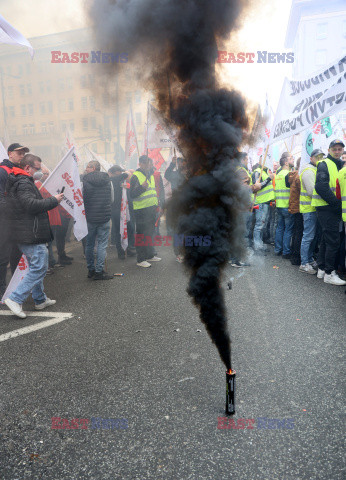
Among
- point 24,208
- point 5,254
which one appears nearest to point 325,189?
point 24,208

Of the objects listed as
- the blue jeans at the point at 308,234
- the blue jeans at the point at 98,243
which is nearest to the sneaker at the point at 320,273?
the blue jeans at the point at 308,234

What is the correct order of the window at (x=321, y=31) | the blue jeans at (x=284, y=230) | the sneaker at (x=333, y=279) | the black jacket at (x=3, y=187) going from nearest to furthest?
the black jacket at (x=3, y=187) → the sneaker at (x=333, y=279) → the blue jeans at (x=284, y=230) → the window at (x=321, y=31)

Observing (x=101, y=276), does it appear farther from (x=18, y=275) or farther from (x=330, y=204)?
(x=330, y=204)

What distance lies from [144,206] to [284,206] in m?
3.04

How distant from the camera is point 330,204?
17.3 ft

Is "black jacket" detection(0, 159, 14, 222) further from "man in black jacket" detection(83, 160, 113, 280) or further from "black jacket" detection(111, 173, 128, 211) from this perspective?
"black jacket" detection(111, 173, 128, 211)

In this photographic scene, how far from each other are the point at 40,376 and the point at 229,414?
1.66 m

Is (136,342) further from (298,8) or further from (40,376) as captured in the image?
(298,8)

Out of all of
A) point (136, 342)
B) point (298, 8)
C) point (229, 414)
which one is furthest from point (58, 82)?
point (298, 8)

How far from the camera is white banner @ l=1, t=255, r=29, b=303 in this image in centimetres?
465

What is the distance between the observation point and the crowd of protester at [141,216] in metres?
4.38

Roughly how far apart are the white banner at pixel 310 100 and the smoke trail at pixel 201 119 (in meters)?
3.94

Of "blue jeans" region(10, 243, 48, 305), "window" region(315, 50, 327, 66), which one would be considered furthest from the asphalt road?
"window" region(315, 50, 327, 66)

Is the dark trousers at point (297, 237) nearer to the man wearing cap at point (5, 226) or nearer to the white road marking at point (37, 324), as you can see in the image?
the white road marking at point (37, 324)
